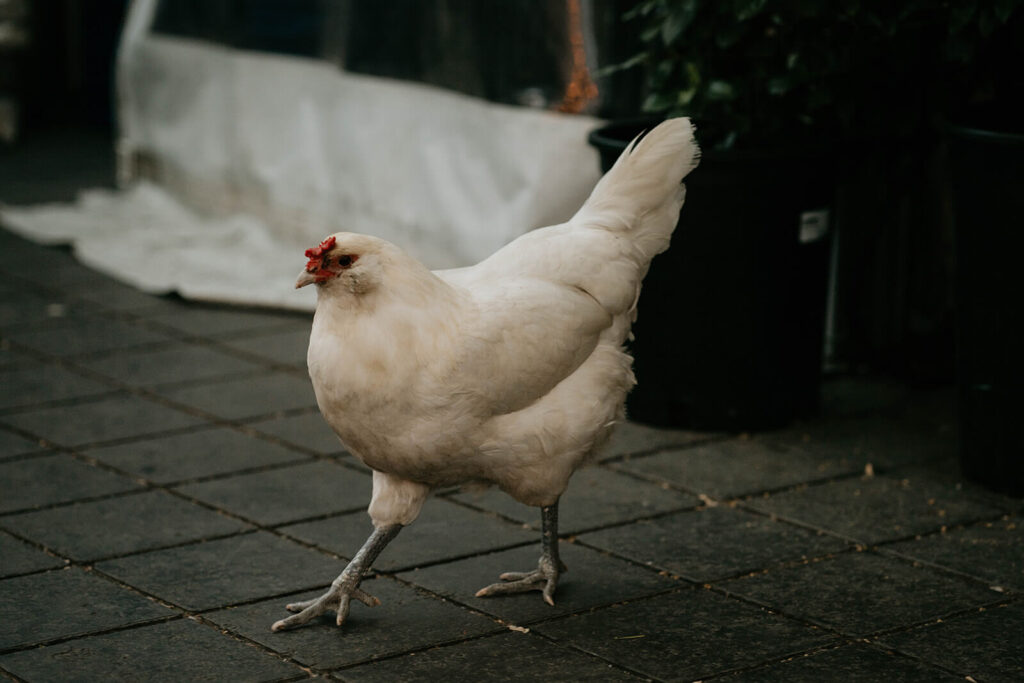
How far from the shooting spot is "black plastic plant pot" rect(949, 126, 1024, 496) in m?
4.55

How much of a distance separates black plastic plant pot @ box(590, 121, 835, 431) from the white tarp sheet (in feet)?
3.52

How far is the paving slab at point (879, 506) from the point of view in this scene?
4.59 meters

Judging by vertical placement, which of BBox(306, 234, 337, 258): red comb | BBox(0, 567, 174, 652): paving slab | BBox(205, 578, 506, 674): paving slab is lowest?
BBox(205, 578, 506, 674): paving slab

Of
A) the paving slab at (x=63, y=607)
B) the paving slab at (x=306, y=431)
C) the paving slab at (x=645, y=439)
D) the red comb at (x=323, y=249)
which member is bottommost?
the paving slab at (x=63, y=607)

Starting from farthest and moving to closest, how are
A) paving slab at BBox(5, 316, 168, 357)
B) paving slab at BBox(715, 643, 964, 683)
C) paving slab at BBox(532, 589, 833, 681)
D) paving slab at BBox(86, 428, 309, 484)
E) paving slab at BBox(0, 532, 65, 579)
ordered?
paving slab at BBox(5, 316, 168, 357)
paving slab at BBox(86, 428, 309, 484)
paving slab at BBox(0, 532, 65, 579)
paving slab at BBox(532, 589, 833, 681)
paving slab at BBox(715, 643, 964, 683)

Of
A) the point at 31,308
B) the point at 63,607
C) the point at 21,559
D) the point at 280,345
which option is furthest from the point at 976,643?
the point at 31,308

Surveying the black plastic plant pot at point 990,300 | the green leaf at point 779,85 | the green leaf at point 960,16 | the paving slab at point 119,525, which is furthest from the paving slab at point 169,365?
the green leaf at point 960,16

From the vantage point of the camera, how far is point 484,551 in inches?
173

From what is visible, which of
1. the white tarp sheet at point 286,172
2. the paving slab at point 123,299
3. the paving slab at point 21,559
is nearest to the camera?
the paving slab at point 21,559

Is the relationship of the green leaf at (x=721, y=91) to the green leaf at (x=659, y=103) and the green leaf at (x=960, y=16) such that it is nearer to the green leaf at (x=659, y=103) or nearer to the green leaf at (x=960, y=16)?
the green leaf at (x=659, y=103)

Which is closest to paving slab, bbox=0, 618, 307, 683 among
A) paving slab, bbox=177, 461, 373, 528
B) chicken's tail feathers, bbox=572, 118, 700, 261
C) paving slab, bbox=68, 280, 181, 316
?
paving slab, bbox=177, 461, 373, 528

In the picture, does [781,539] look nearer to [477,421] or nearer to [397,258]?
[477,421]

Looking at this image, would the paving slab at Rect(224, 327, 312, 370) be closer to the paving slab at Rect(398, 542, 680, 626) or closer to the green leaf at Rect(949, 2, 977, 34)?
the paving slab at Rect(398, 542, 680, 626)

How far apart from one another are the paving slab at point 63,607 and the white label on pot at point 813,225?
9.42ft
